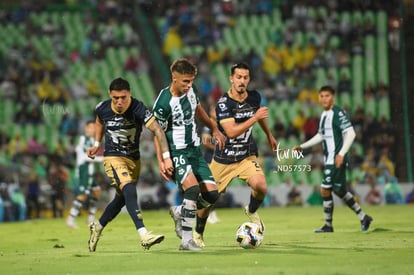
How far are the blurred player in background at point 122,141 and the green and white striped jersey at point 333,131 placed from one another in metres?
4.45

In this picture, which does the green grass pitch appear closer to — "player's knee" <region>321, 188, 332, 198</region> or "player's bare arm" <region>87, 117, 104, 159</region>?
"player's knee" <region>321, 188, 332, 198</region>

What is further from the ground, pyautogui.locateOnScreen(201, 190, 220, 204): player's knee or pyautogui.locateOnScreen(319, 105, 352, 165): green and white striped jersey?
pyautogui.locateOnScreen(319, 105, 352, 165): green and white striped jersey

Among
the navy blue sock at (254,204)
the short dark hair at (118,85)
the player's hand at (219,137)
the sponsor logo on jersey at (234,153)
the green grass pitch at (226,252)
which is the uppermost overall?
the short dark hair at (118,85)

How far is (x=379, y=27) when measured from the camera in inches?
1300

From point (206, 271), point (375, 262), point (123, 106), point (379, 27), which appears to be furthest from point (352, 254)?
point (379, 27)

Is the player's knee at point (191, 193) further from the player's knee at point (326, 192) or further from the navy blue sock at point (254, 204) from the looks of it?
the player's knee at point (326, 192)

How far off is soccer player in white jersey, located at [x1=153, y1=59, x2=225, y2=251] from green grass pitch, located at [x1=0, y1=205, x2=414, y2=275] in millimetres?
501

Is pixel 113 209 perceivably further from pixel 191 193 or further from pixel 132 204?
pixel 191 193

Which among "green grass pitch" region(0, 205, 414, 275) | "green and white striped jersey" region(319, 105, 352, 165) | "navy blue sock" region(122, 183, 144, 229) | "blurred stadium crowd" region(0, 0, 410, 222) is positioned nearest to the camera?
"green grass pitch" region(0, 205, 414, 275)

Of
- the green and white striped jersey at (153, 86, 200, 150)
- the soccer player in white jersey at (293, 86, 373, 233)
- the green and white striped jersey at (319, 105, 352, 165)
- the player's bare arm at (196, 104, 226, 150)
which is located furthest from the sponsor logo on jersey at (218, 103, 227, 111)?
the green and white striped jersey at (319, 105, 352, 165)

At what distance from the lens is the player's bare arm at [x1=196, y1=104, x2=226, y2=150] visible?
37.9 ft

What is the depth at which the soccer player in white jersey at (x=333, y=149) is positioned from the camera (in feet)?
49.7

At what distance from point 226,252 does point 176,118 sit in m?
1.76

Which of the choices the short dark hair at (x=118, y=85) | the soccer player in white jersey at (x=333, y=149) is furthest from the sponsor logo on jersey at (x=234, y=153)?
the soccer player in white jersey at (x=333, y=149)
